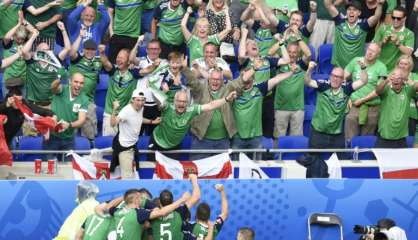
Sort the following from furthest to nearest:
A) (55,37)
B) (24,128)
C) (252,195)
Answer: (55,37) < (24,128) < (252,195)

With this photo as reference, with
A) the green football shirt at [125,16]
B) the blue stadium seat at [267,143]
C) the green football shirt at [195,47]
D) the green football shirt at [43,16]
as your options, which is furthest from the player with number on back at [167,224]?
the green football shirt at [43,16]

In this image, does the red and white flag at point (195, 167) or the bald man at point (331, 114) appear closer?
the red and white flag at point (195, 167)

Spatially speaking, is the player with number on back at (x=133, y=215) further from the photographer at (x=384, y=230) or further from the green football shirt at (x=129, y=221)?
the photographer at (x=384, y=230)

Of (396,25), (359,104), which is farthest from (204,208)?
(396,25)

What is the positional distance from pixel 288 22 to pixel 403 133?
114 inches

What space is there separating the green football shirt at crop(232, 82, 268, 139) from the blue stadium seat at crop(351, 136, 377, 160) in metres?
1.38

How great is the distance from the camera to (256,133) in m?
22.9

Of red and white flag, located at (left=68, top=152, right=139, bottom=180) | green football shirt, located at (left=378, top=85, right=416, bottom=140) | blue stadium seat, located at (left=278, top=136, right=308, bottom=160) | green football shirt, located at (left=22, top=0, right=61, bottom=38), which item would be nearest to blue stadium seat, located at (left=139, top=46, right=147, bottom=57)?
green football shirt, located at (left=22, top=0, right=61, bottom=38)

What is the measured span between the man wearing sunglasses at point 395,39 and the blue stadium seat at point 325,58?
2.64ft

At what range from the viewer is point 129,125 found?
2198 centimetres

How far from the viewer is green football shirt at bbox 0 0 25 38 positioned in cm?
2455

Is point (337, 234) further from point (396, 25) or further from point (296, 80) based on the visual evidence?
point (396, 25)

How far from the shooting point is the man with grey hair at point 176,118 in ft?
73.3

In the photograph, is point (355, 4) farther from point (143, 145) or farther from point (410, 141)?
point (143, 145)
